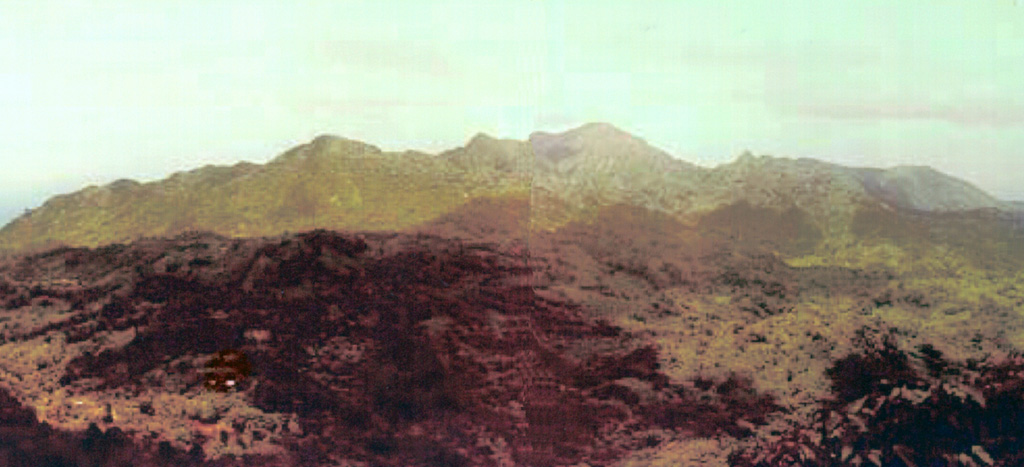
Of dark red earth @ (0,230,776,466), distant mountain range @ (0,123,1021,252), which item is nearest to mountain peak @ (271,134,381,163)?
distant mountain range @ (0,123,1021,252)

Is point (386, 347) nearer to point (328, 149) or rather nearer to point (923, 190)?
point (328, 149)

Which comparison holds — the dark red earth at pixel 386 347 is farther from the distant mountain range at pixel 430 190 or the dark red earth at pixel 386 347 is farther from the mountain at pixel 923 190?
the mountain at pixel 923 190

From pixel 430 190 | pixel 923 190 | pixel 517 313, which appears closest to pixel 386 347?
pixel 517 313

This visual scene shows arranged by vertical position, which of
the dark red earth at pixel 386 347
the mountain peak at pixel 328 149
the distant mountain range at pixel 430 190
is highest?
the mountain peak at pixel 328 149

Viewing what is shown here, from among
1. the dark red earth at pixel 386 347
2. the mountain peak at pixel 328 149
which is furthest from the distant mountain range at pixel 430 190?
the dark red earth at pixel 386 347

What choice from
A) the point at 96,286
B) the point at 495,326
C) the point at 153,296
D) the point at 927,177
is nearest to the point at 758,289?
the point at 927,177

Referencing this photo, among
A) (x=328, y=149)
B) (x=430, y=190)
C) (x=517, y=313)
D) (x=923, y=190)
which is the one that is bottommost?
(x=517, y=313)
